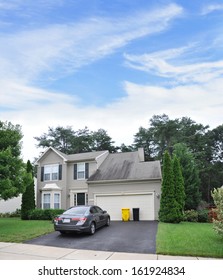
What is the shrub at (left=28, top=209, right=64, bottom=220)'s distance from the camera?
73.4ft

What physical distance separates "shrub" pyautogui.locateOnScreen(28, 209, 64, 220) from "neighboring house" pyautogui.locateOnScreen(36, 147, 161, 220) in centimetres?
351

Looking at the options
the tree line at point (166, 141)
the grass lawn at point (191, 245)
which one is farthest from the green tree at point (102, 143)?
the grass lawn at point (191, 245)

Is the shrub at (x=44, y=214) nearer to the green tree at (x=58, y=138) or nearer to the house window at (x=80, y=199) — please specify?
the house window at (x=80, y=199)

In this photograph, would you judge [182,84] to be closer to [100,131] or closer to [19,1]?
[19,1]

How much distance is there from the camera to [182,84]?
17.4m

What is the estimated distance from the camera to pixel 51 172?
28047 mm

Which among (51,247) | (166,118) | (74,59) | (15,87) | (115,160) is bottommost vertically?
(51,247)

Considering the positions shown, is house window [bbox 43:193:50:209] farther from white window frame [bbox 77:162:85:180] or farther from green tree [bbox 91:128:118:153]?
green tree [bbox 91:128:118:153]

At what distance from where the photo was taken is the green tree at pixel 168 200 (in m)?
20.0

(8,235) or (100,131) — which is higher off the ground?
(100,131)

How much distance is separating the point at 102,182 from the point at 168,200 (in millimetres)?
6577

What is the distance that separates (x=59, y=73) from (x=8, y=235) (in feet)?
27.6
